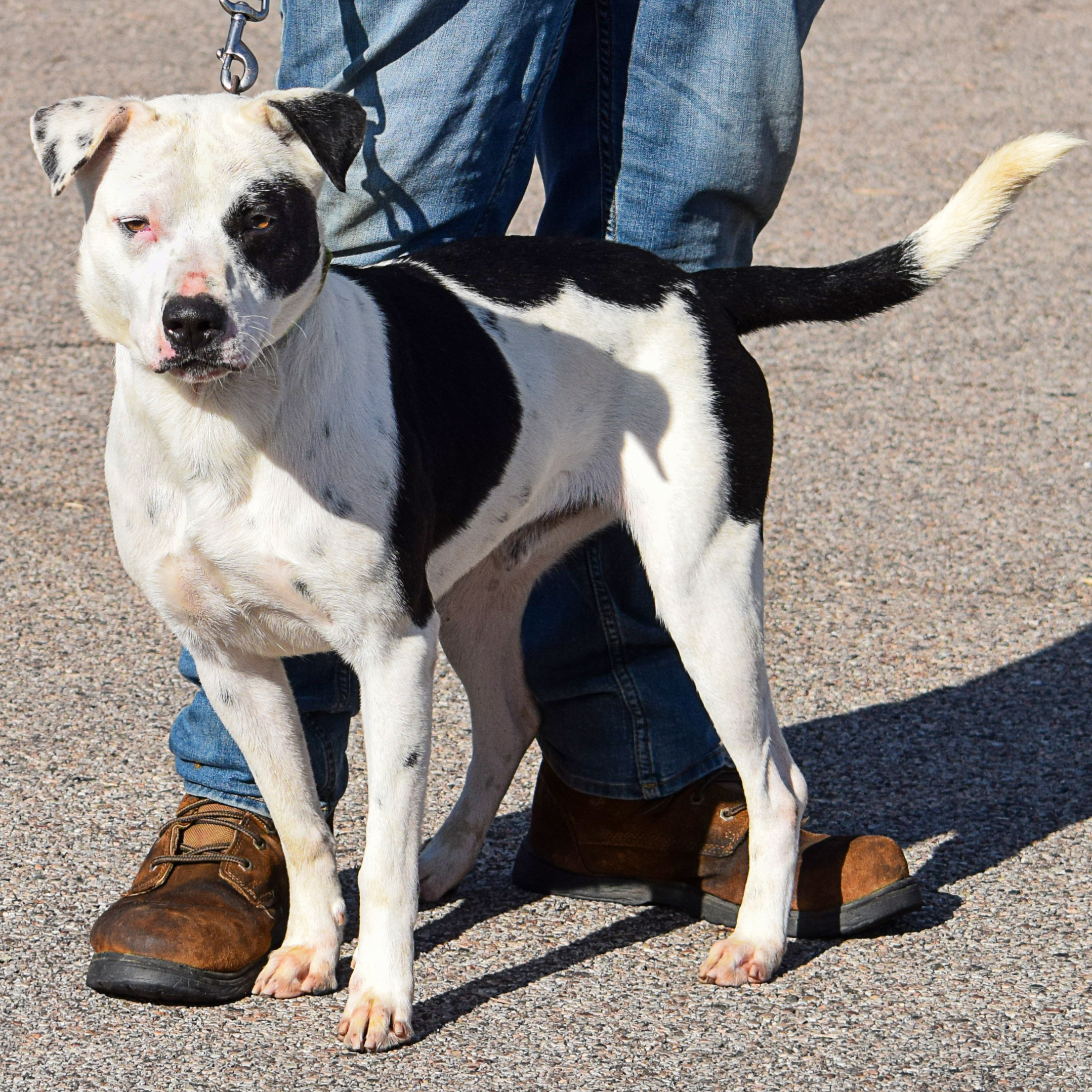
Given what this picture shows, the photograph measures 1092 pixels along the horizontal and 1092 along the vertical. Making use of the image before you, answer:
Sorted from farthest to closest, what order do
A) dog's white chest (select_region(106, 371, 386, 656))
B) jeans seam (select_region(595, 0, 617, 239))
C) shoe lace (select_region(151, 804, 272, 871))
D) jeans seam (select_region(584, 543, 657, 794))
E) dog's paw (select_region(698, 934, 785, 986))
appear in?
jeans seam (select_region(584, 543, 657, 794))
jeans seam (select_region(595, 0, 617, 239))
shoe lace (select_region(151, 804, 272, 871))
dog's paw (select_region(698, 934, 785, 986))
dog's white chest (select_region(106, 371, 386, 656))

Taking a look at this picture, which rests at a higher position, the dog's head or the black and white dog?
the dog's head

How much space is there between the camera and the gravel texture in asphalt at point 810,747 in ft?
8.39

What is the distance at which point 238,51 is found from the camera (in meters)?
2.77

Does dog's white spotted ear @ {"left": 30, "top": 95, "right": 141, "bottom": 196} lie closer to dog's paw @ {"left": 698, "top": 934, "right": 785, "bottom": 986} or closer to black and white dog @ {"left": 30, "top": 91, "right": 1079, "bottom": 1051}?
black and white dog @ {"left": 30, "top": 91, "right": 1079, "bottom": 1051}

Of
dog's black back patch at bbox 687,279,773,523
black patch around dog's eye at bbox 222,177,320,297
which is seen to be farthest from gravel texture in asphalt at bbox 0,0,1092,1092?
black patch around dog's eye at bbox 222,177,320,297

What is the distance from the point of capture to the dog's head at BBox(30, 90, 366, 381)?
2242 millimetres

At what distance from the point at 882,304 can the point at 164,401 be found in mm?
1353

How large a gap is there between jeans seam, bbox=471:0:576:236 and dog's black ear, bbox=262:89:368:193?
0.50m

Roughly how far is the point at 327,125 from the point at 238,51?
0.47 m

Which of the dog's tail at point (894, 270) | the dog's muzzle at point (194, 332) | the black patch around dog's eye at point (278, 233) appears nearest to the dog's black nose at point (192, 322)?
the dog's muzzle at point (194, 332)

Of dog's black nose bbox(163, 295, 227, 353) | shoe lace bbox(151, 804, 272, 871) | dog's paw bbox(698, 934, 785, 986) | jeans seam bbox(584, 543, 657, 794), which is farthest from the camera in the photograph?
jeans seam bbox(584, 543, 657, 794)

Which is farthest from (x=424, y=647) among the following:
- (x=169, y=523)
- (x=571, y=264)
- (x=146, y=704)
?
(x=146, y=704)

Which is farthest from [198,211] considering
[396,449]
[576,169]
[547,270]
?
[576,169]

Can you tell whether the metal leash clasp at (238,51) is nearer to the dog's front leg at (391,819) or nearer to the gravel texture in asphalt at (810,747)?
the dog's front leg at (391,819)
